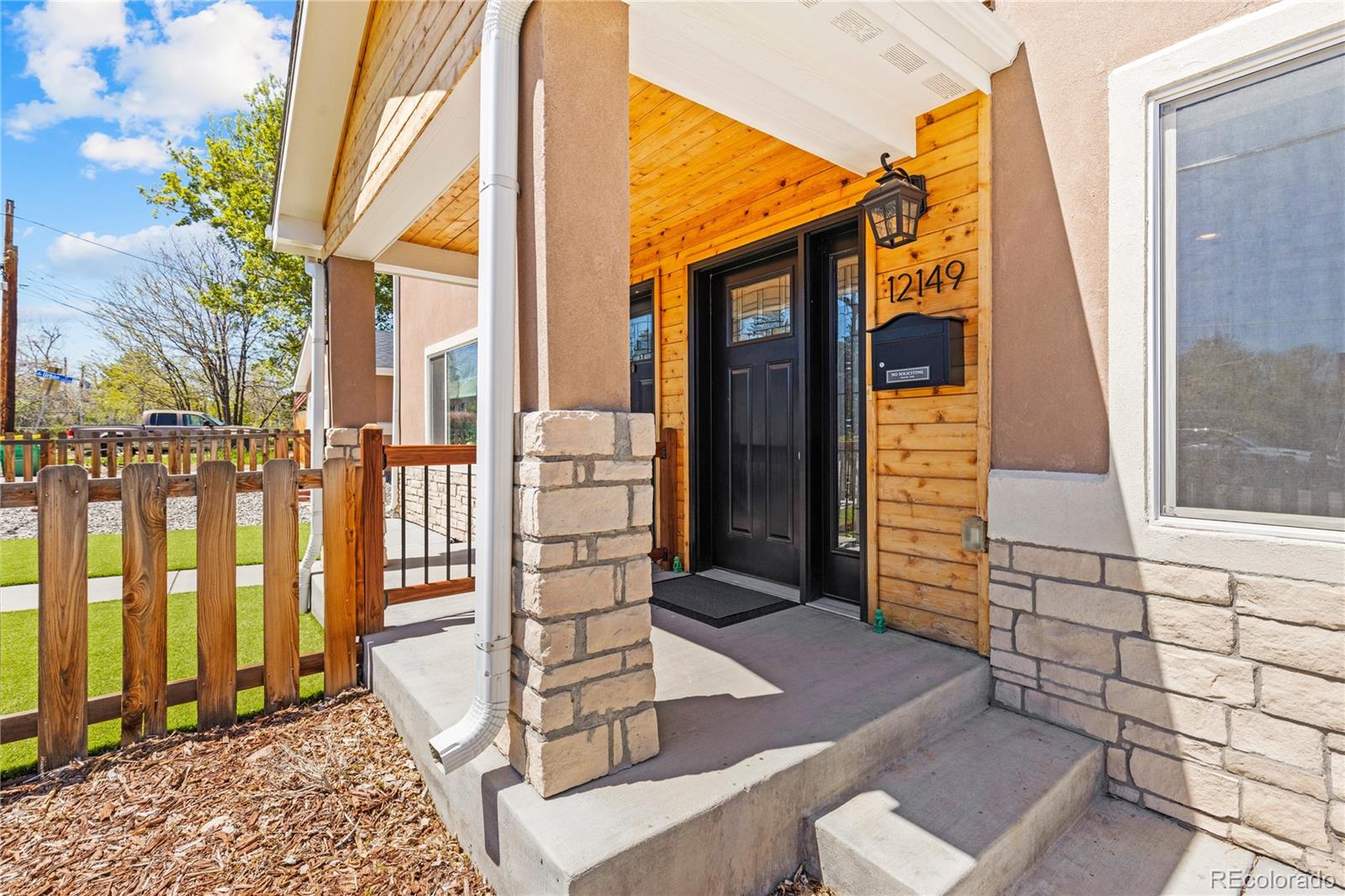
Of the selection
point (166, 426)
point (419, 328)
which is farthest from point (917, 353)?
point (166, 426)

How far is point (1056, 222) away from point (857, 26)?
108 cm

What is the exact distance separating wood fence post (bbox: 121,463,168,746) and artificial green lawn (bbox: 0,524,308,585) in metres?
1.87

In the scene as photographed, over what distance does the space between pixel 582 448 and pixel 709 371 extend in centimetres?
270

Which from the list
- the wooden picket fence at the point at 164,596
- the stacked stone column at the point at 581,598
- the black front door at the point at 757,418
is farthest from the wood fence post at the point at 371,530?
the black front door at the point at 757,418

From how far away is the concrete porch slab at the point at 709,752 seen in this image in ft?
4.96

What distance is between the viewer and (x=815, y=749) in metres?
1.88

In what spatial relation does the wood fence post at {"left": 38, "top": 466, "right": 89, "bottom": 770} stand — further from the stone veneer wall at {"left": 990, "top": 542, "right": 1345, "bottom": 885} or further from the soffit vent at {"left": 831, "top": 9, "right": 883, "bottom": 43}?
the stone veneer wall at {"left": 990, "top": 542, "right": 1345, "bottom": 885}

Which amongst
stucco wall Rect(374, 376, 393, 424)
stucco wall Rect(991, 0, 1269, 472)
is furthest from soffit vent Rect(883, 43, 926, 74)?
stucco wall Rect(374, 376, 393, 424)

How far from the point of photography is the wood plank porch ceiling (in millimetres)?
2789

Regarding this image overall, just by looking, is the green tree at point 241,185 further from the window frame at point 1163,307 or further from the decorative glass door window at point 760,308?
the window frame at point 1163,307

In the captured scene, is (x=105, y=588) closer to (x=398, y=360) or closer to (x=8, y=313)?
(x=398, y=360)

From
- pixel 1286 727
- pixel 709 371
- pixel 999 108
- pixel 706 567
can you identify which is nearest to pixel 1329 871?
pixel 1286 727

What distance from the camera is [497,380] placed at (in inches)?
68.2

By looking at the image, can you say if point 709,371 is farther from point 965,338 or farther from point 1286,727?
point 1286,727
